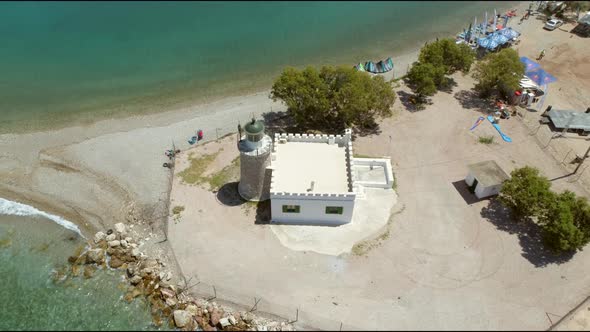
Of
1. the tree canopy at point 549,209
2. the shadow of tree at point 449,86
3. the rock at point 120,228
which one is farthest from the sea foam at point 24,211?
the shadow of tree at point 449,86

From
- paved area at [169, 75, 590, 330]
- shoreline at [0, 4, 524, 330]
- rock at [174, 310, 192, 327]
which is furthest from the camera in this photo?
shoreline at [0, 4, 524, 330]

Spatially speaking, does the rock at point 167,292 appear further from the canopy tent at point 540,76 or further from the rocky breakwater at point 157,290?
the canopy tent at point 540,76

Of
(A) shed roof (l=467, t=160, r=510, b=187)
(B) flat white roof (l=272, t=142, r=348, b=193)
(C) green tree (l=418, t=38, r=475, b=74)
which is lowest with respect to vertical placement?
(A) shed roof (l=467, t=160, r=510, b=187)

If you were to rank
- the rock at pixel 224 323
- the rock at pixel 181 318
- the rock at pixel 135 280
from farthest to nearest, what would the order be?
1. the rock at pixel 135 280
2. the rock at pixel 181 318
3. the rock at pixel 224 323

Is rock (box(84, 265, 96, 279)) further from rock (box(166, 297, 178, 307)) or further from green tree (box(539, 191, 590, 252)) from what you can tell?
green tree (box(539, 191, 590, 252))

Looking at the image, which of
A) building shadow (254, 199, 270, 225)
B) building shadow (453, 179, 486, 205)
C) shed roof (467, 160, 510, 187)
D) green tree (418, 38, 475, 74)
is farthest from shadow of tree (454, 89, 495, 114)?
building shadow (254, 199, 270, 225)

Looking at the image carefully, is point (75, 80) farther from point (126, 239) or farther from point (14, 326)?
point (14, 326)
